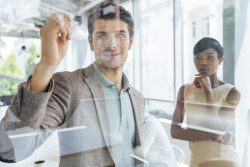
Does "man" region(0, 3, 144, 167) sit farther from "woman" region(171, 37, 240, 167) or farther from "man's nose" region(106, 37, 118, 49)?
"woman" region(171, 37, 240, 167)

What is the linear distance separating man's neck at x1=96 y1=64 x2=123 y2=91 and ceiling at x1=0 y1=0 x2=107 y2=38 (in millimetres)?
207

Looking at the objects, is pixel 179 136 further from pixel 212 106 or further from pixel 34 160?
pixel 34 160

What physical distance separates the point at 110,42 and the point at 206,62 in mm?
390

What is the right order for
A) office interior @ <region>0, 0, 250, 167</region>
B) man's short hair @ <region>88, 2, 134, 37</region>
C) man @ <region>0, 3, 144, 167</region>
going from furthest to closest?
1. office interior @ <region>0, 0, 250, 167</region>
2. man's short hair @ <region>88, 2, 134, 37</region>
3. man @ <region>0, 3, 144, 167</region>

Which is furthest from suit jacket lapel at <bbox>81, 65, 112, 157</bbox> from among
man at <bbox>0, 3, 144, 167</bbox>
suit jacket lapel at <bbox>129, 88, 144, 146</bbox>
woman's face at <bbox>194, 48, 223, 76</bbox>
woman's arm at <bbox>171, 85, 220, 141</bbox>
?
woman's face at <bbox>194, 48, 223, 76</bbox>

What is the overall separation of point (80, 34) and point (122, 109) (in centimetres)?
30

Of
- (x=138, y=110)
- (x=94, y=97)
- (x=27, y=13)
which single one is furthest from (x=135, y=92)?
(x=27, y=13)

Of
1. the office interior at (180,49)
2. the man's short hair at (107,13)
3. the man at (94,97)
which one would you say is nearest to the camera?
the man at (94,97)

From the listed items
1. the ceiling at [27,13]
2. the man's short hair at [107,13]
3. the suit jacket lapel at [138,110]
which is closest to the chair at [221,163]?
the suit jacket lapel at [138,110]

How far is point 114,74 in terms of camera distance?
903 millimetres

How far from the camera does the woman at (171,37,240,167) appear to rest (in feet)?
3.25

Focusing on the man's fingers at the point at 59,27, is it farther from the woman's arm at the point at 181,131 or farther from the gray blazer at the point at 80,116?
the woman's arm at the point at 181,131

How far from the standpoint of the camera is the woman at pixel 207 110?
99cm

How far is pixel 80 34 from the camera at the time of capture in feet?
2.69
